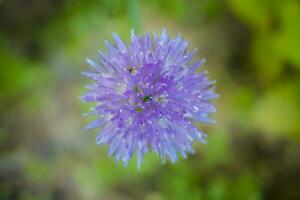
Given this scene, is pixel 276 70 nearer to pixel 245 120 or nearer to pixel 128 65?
pixel 245 120

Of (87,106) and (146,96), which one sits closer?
(146,96)

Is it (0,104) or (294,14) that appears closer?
(294,14)

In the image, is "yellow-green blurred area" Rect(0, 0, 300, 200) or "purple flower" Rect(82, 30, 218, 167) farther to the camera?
"yellow-green blurred area" Rect(0, 0, 300, 200)

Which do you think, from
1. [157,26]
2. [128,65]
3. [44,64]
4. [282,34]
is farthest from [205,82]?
[44,64]

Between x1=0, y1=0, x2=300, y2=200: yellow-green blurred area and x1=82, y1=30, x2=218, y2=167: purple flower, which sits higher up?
x1=0, y1=0, x2=300, y2=200: yellow-green blurred area
